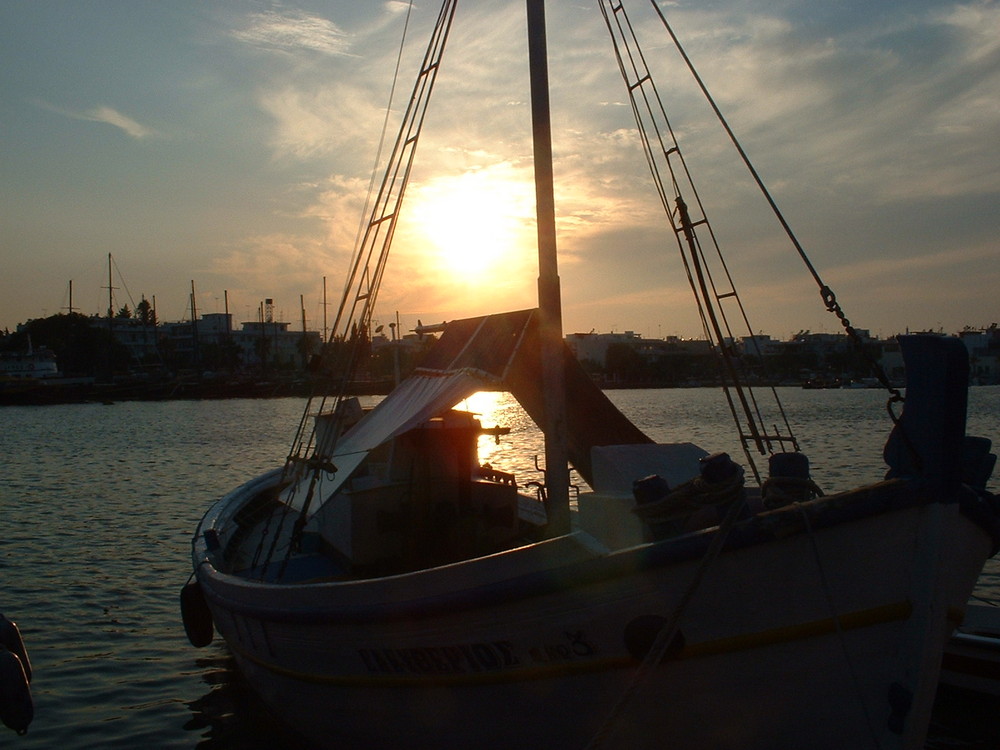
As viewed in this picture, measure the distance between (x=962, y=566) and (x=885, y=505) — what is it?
0.87 metres

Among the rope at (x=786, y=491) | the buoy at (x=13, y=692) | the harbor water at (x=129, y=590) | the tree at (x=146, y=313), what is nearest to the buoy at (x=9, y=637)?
the buoy at (x=13, y=692)

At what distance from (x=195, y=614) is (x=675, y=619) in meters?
8.13

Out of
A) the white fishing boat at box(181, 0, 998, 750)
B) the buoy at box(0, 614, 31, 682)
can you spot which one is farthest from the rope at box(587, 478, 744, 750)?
the buoy at box(0, 614, 31, 682)

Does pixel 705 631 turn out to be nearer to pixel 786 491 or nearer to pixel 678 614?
pixel 678 614

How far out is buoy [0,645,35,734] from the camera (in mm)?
6387

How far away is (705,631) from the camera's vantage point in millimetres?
5543

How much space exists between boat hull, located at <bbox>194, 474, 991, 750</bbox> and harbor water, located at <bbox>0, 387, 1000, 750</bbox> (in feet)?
13.4

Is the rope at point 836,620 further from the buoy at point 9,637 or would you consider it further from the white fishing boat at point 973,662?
the buoy at point 9,637

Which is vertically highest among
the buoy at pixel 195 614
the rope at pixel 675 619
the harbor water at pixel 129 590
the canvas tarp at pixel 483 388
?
the canvas tarp at pixel 483 388

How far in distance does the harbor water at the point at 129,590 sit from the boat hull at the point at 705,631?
408cm

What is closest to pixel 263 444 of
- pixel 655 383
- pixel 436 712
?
pixel 436 712

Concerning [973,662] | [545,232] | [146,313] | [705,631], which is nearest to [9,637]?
[705,631]

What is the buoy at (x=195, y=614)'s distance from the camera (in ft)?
37.0

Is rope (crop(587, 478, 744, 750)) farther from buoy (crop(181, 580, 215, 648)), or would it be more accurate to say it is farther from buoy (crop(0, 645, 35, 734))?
buoy (crop(181, 580, 215, 648))
